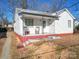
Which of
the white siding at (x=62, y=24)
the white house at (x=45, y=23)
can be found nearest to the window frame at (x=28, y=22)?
the white house at (x=45, y=23)

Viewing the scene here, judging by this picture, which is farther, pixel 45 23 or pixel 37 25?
pixel 45 23

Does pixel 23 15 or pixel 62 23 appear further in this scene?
pixel 62 23

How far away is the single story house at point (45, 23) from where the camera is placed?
707 inches

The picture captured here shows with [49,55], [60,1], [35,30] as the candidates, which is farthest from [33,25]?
[60,1]

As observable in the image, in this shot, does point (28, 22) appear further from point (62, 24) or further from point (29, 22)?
point (62, 24)

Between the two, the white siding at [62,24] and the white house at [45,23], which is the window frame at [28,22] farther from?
the white siding at [62,24]

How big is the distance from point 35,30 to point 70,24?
6.66 meters

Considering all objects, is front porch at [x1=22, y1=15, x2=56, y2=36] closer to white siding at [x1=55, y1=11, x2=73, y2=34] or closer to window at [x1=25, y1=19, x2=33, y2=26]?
window at [x1=25, y1=19, x2=33, y2=26]

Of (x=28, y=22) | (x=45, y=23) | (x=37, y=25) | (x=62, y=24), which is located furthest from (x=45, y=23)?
(x=28, y=22)

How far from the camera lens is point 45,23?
68.4 ft

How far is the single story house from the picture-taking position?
1796 centimetres

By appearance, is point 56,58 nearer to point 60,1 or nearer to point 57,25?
point 57,25

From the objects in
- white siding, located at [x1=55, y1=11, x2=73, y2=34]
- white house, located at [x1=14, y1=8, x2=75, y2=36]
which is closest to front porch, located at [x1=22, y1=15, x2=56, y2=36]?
white house, located at [x1=14, y1=8, x2=75, y2=36]

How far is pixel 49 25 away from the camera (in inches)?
822
